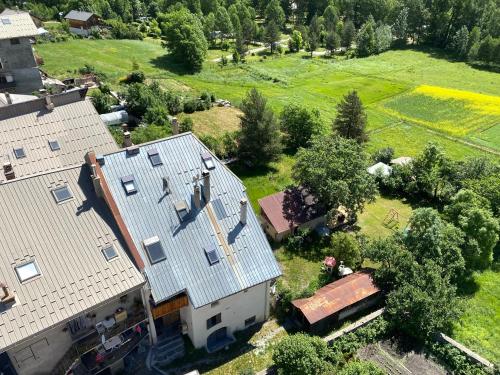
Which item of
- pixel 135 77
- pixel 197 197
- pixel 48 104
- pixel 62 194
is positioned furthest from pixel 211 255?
pixel 135 77

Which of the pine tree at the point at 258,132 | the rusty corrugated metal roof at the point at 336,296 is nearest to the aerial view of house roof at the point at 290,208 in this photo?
the rusty corrugated metal roof at the point at 336,296

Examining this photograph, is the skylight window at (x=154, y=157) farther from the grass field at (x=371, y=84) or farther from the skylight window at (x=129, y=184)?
the grass field at (x=371, y=84)

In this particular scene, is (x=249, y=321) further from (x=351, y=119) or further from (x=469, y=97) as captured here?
(x=469, y=97)

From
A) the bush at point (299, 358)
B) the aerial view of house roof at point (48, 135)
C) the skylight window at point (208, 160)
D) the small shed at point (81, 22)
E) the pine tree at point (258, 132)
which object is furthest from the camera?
the small shed at point (81, 22)

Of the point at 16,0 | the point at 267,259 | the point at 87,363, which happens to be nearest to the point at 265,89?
the point at 267,259

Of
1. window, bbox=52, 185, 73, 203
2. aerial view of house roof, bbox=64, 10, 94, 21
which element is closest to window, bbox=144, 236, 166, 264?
window, bbox=52, 185, 73, 203

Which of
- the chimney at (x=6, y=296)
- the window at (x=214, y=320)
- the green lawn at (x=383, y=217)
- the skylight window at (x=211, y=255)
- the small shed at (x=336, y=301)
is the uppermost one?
the chimney at (x=6, y=296)
